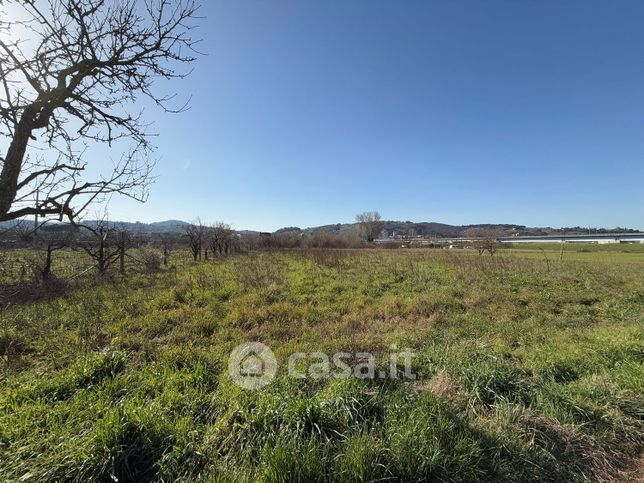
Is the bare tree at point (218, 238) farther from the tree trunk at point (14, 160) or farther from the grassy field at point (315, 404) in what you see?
the tree trunk at point (14, 160)

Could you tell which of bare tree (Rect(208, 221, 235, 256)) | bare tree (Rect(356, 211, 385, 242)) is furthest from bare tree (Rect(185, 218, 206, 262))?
bare tree (Rect(356, 211, 385, 242))

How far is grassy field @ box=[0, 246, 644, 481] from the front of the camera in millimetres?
2158

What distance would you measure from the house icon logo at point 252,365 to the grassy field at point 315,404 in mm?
182

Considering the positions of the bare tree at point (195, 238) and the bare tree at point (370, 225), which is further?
the bare tree at point (370, 225)

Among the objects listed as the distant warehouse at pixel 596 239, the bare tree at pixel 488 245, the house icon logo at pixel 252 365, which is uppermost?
the distant warehouse at pixel 596 239

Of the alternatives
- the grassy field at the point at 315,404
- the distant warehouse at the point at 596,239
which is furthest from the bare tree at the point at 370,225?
the grassy field at the point at 315,404

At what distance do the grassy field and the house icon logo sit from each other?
182 mm

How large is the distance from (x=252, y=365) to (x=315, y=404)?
1.75 metres

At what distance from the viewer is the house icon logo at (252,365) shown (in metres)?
3.49

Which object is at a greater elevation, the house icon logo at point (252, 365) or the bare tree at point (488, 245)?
the bare tree at point (488, 245)

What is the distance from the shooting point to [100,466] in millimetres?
2086

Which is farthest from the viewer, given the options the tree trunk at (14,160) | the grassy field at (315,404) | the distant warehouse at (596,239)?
the distant warehouse at (596,239)

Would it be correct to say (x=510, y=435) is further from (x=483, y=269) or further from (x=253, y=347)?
(x=483, y=269)

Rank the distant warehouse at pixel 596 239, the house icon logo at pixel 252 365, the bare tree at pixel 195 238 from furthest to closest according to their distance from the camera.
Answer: the distant warehouse at pixel 596 239 < the bare tree at pixel 195 238 < the house icon logo at pixel 252 365
